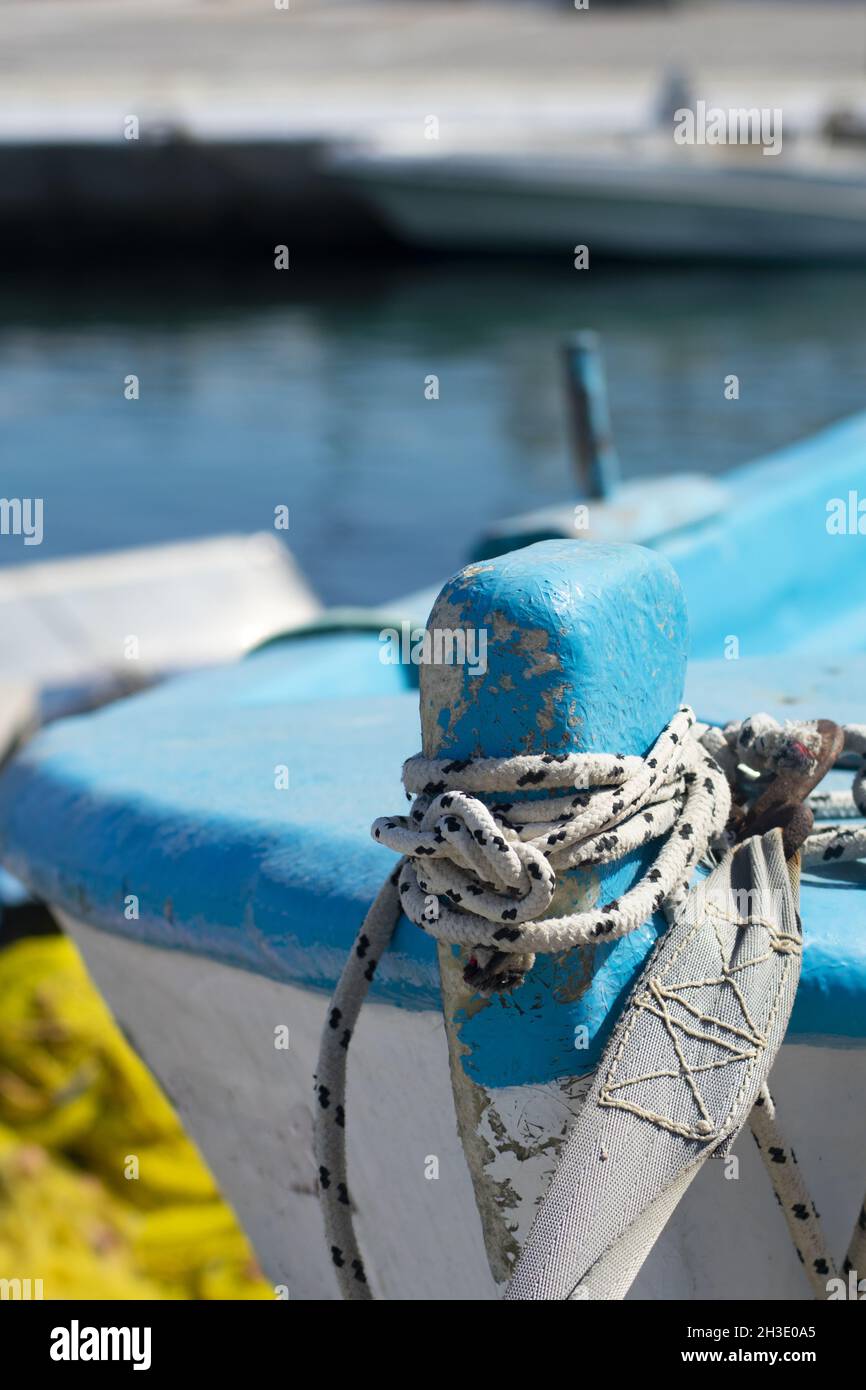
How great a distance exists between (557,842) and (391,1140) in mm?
705

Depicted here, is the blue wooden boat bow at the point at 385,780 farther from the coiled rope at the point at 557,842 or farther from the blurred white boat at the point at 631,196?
the blurred white boat at the point at 631,196

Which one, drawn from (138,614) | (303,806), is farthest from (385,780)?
(138,614)

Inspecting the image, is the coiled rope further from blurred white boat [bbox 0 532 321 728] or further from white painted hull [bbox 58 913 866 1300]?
blurred white boat [bbox 0 532 321 728]

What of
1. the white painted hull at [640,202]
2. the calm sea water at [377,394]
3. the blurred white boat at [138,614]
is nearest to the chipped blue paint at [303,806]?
the blurred white boat at [138,614]

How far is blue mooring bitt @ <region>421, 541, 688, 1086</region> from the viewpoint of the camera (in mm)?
1460

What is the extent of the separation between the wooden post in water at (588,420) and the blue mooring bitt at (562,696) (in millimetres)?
3233

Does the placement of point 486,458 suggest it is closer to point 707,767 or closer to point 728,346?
point 728,346

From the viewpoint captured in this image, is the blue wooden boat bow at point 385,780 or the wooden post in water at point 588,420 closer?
the blue wooden boat bow at point 385,780

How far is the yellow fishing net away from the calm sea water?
17.0 feet

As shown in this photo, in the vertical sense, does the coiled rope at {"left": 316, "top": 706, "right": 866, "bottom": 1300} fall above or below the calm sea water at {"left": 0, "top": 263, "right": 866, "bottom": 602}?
below

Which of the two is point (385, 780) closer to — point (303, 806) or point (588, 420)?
point (303, 806)

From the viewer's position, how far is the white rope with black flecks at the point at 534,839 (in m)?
1.44

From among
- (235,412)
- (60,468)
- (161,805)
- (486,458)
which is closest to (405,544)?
(486,458)

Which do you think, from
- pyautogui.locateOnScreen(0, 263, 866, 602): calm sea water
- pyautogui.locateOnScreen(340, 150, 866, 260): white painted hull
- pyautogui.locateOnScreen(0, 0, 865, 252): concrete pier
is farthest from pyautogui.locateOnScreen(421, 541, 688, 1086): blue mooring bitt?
pyautogui.locateOnScreen(0, 0, 865, 252): concrete pier
